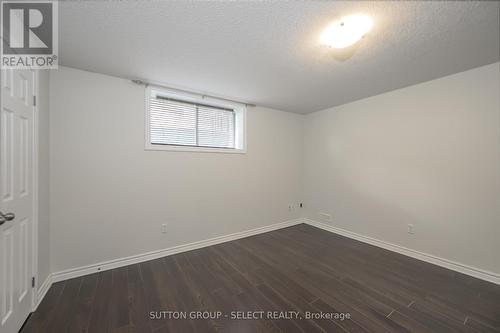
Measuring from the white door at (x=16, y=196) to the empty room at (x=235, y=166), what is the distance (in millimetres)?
18

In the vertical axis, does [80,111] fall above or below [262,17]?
below

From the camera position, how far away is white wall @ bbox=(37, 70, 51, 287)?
67.2 inches

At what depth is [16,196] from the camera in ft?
4.42

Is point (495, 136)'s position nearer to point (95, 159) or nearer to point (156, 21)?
point (156, 21)

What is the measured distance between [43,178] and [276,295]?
2.60m

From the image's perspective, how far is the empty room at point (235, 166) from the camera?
4.66ft

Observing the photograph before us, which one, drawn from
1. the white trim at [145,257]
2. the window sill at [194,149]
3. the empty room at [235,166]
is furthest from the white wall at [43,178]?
the window sill at [194,149]

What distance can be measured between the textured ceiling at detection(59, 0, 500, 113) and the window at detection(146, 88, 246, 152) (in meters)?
0.36

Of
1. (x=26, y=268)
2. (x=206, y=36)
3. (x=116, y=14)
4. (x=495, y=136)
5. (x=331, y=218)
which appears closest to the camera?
(x=116, y=14)

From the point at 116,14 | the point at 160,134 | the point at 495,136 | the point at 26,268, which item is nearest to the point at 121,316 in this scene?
the point at 26,268

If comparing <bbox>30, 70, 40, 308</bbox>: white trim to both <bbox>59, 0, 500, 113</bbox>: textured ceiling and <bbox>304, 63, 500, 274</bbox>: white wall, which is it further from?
<bbox>304, 63, 500, 274</bbox>: white wall

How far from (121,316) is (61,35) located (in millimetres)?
2485

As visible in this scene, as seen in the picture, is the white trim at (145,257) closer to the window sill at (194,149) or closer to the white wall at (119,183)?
the white wall at (119,183)

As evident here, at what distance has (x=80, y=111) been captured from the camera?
2123mm
